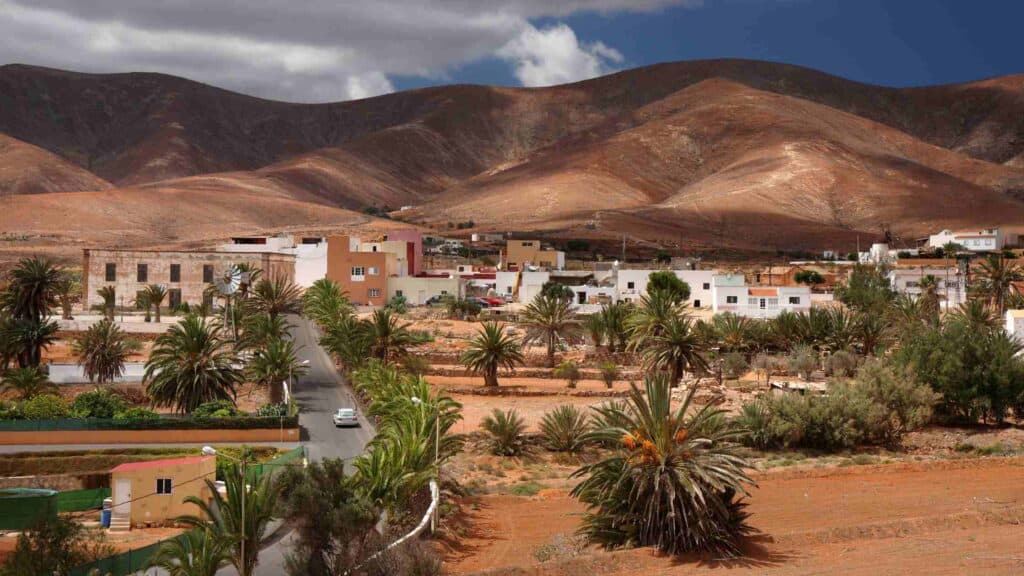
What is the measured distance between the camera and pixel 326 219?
501 ft

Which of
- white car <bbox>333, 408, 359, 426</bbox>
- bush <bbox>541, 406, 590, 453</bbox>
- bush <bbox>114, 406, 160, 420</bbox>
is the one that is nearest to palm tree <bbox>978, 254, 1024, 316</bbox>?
bush <bbox>541, 406, 590, 453</bbox>

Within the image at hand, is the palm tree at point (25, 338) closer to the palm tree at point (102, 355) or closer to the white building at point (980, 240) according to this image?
the palm tree at point (102, 355)

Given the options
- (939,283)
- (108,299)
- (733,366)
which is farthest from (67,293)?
(939,283)

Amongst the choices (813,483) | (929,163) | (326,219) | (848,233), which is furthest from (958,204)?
(813,483)

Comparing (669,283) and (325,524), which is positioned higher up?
(669,283)

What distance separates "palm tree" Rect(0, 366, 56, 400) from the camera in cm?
3962

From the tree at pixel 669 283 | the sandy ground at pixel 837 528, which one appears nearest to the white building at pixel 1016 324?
the sandy ground at pixel 837 528

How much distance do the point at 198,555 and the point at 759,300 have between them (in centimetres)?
5052

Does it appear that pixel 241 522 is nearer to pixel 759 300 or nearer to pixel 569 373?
pixel 569 373

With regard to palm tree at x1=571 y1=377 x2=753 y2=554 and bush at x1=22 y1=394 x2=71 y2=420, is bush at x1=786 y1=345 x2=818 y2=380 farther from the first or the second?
bush at x1=22 y1=394 x2=71 y2=420

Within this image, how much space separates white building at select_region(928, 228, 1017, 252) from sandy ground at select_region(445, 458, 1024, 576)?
3196 inches

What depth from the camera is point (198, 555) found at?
17875mm

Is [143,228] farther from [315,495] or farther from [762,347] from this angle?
[315,495]

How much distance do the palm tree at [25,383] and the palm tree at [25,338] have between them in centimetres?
292
